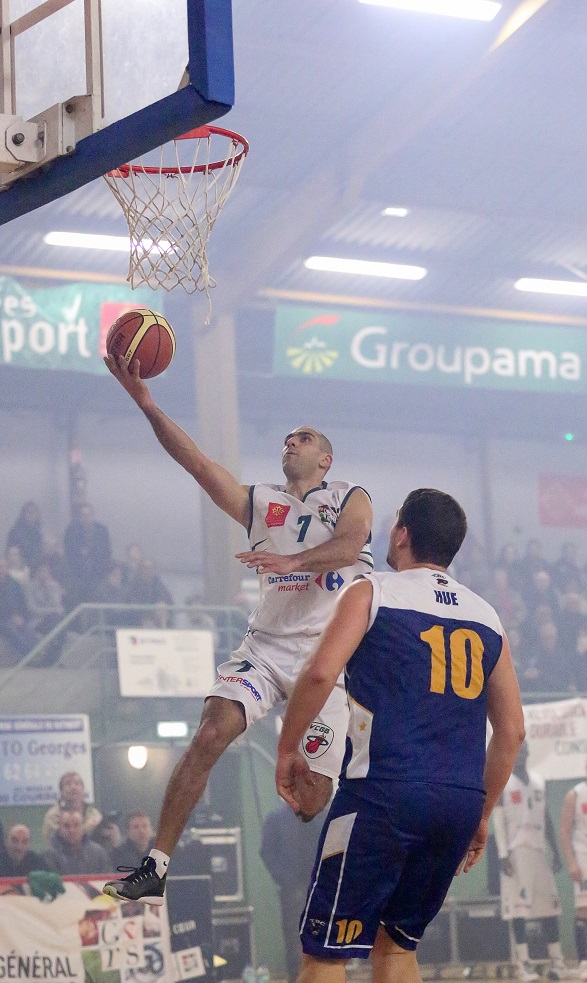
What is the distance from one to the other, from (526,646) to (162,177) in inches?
495

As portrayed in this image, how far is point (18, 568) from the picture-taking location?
1609 cm

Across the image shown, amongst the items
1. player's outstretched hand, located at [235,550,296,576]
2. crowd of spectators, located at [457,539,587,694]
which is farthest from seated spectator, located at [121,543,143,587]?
player's outstretched hand, located at [235,550,296,576]

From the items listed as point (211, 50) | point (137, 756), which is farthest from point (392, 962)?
point (137, 756)

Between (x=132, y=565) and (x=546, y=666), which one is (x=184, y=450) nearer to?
(x=132, y=565)

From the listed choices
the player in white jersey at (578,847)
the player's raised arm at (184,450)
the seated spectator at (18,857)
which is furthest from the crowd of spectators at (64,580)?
the player's raised arm at (184,450)

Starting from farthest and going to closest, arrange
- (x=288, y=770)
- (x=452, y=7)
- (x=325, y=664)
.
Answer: (x=452, y=7) → (x=288, y=770) → (x=325, y=664)

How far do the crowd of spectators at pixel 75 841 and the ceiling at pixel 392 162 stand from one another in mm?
8034

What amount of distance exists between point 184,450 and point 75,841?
6891 mm

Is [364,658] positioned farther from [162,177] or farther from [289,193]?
[289,193]

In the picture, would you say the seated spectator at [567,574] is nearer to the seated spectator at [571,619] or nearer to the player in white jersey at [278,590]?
the seated spectator at [571,619]

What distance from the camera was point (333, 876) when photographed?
4352 mm

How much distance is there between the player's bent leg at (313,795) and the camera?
19.4 ft

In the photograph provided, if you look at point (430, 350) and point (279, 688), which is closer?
point (279, 688)

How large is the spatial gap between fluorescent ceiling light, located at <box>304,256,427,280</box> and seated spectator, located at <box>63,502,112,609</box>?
5306mm
